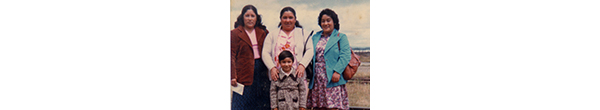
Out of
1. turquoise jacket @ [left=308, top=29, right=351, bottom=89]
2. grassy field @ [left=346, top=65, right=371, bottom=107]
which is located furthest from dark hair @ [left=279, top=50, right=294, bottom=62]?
grassy field @ [left=346, top=65, right=371, bottom=107]

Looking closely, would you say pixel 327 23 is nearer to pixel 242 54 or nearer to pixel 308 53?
pixel 308 53

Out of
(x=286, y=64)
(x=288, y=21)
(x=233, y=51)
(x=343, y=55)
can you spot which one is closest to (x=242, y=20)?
(x=233, y=51)

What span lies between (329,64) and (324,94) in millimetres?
254

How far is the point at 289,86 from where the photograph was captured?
3914mm

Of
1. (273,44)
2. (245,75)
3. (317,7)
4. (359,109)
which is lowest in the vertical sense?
(359,109)

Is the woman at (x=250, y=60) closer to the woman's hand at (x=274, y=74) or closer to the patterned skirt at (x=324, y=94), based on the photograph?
the woman's hand at (x=274, y=74)

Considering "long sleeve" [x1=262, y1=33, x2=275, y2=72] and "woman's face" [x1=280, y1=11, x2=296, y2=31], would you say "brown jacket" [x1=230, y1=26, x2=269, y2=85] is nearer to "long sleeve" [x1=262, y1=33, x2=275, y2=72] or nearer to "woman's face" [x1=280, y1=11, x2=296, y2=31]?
"long sleeve" [x1=262, y1=33, x2=275, y2=72]

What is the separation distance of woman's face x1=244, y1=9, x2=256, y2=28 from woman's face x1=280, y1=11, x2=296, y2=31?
0.79 feet

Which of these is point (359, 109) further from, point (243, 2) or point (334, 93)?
point (243, 2)

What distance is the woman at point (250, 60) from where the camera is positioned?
3955 mm

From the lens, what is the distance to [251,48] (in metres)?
3.97

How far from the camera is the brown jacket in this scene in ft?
13.0

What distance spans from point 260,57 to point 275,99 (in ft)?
1.23

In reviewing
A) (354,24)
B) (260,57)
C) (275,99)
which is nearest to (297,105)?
(275,99)
